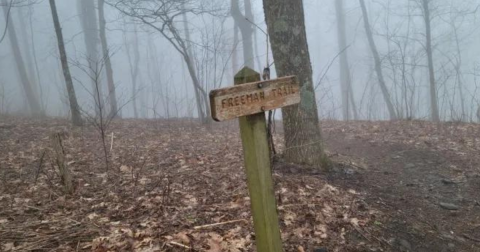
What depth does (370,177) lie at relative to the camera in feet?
17.1

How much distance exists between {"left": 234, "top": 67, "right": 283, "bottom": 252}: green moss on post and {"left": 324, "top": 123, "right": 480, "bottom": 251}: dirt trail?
1674mm

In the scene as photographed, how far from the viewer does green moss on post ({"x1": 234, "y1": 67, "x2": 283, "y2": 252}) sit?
2350 millimetres

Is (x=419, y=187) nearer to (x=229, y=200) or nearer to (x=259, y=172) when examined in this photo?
(x=229, y=200)

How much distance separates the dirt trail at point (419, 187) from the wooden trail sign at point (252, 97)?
2.02 m

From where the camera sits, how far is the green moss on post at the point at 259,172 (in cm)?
235

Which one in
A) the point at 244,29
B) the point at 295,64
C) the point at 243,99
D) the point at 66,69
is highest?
the point at 244,29

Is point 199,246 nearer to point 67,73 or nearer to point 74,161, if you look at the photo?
point 74,161

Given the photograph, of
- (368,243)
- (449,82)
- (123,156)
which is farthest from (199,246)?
(449,82)

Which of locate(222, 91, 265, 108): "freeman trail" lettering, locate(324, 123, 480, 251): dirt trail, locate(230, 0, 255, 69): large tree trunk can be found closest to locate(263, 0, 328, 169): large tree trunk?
locate(324, 123, 480, 251): dirt trail

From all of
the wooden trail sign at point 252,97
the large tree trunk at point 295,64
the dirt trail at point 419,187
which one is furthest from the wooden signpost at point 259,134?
the large tree trunk at point 295,64

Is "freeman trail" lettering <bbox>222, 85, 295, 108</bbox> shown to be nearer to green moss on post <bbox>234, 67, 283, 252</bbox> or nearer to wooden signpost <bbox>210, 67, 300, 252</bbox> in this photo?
wooden signpost <bbox>210, 67, 300, 252</bbox>

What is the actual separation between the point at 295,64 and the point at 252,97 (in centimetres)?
284

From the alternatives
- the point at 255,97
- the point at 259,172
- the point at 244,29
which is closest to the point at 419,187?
the point at 259,172

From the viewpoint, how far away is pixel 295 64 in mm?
4957
